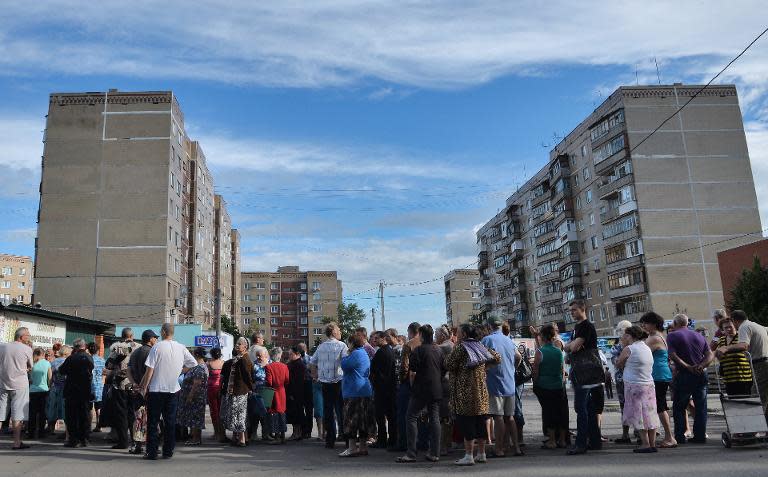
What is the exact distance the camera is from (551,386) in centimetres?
947

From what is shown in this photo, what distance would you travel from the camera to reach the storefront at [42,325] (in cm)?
2048

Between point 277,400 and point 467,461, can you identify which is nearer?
point 467,461

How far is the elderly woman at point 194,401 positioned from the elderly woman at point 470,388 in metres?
5.18

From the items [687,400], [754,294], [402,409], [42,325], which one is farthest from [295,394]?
[754,294]

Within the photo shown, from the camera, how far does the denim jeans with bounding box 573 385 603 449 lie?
8781 mm

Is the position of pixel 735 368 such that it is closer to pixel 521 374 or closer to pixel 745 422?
pixel 745 422

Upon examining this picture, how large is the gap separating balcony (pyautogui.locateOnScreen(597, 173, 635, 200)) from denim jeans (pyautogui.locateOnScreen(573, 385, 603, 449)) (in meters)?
52.4

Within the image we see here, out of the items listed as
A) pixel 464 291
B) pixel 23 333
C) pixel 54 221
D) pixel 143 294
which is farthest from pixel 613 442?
pixel 464 291

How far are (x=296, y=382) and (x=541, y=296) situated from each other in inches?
2632

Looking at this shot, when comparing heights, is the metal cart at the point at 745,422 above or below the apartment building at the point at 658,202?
below

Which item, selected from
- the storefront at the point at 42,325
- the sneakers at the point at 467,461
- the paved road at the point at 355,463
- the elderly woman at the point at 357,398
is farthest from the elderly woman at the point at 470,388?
the storefront at the point at 42,325

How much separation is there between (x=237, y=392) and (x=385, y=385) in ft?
9.31

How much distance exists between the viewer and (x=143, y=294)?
52656mm

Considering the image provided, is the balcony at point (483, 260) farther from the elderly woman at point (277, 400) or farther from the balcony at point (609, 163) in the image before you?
the elderly woman at point (277, 400)
